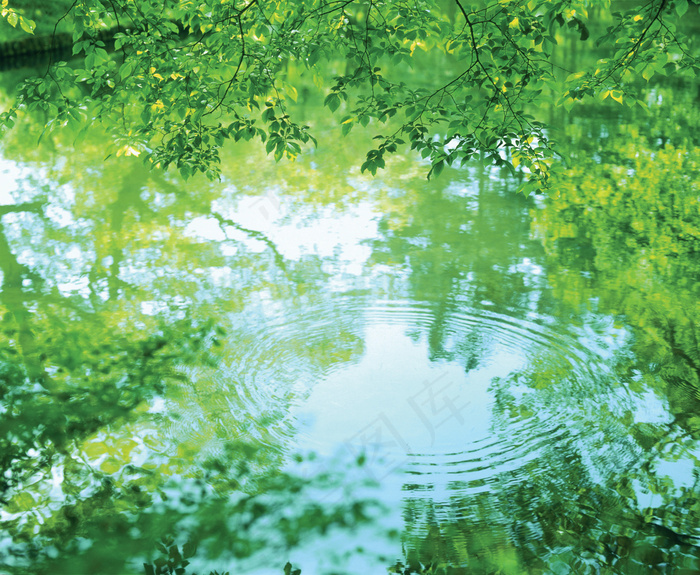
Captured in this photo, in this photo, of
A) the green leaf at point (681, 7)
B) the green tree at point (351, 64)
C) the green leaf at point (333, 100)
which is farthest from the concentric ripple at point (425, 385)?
the green leaf at point (681, 7)

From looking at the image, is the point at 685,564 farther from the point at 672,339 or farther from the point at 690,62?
the point at 690,62

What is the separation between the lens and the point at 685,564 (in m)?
3.20

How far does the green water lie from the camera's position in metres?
3.42

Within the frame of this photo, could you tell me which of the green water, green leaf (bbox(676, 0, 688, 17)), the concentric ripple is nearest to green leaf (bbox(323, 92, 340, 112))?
the green water

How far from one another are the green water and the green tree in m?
0.83

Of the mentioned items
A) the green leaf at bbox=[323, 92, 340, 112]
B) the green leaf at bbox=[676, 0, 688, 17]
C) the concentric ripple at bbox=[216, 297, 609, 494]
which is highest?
the green leaf at bbox=[323, 92, 340, 112]

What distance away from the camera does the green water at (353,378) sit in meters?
3.42

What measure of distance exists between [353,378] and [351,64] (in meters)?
2.16

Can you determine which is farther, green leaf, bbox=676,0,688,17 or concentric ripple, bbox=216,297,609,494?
concentric ripple, bbox=216,297,609,494

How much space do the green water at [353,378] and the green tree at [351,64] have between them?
0.83m

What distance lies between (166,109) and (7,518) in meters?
2.73

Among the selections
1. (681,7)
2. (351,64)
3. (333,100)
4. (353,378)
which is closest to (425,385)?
(353,378)

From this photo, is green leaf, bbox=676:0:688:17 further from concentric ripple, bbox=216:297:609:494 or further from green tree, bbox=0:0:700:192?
concentric ripple, bbox=216:297:609:494

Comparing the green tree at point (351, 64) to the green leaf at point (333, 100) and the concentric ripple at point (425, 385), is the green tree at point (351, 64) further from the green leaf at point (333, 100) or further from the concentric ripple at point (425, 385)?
the concentric ripple at point (425, 385)
